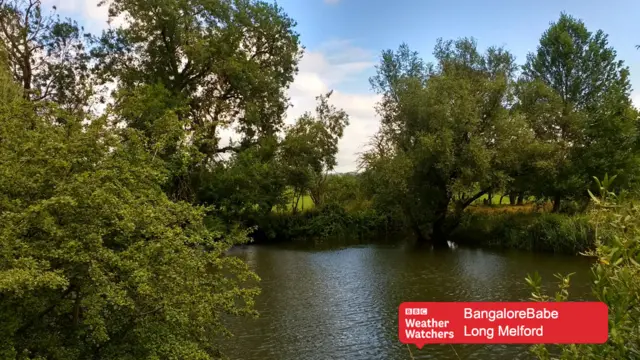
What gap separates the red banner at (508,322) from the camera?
10.3ft

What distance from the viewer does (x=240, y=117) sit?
98.7ft

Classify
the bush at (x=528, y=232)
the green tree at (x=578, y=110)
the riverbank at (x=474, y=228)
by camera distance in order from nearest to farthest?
the bush at (x=528, y=232) → the riverbank at (x=474, y=228) → the green tree at (x=578, y=110)

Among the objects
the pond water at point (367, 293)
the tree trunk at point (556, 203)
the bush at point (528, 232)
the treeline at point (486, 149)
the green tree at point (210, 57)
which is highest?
the green tree at point (210, 57)

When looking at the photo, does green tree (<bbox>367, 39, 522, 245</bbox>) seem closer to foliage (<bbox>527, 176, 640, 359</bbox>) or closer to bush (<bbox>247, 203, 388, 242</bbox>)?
bush (<bbox>247, 203, 388, 242</bbox>)

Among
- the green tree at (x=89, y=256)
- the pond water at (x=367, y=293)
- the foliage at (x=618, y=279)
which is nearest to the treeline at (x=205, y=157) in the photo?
the green tree at (x=89, y=256)

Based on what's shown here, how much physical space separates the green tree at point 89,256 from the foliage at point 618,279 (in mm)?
4627

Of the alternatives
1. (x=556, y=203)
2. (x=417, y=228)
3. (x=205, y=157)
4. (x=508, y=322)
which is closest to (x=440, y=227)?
(x=417, y=228)

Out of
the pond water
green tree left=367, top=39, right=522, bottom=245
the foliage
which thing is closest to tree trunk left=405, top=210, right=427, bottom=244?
green tree left=367, top=39, right=522, bottom=245

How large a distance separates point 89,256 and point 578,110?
33918 mm

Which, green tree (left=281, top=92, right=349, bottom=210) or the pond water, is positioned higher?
green tree (left=281, top=92, right=349, bottom=210)

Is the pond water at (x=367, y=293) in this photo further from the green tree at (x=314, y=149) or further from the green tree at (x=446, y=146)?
the green tree at (x=314, y=149)

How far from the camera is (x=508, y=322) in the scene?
3.62 meters

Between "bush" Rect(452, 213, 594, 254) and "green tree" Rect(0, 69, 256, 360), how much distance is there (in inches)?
728

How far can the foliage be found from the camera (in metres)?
2.67
